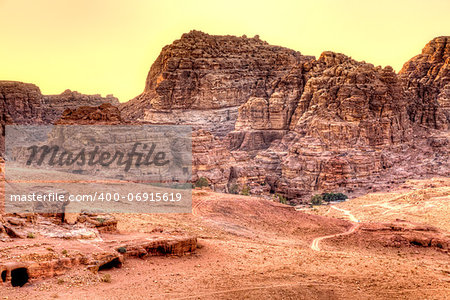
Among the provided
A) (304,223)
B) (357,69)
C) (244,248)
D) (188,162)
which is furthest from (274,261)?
(357,69)

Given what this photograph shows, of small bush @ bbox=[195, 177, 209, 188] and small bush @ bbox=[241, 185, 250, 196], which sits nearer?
small bush @ bbox=[195, 177, 209, 188]

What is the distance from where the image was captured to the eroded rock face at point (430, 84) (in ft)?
245

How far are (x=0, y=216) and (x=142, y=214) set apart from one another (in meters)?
11.2

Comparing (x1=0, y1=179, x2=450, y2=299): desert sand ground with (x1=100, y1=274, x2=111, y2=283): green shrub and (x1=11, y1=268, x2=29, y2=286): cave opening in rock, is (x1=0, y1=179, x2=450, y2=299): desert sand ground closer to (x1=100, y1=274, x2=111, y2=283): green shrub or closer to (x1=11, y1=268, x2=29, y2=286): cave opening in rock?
(x1=100, y1=274, x2=111, y2=283): green shrub

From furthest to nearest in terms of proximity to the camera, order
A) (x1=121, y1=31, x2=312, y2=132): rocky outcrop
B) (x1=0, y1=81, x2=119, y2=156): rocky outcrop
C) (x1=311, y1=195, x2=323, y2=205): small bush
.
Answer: (x1=121, y1=31, x2=312, y2=132): rocky outcrop < (x1=0, y1=81, x2=119, y2=156): rocky outcrop < (x1=311, y1=195, x2=323, y2=205): small bush

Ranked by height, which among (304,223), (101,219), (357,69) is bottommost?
(304,223)

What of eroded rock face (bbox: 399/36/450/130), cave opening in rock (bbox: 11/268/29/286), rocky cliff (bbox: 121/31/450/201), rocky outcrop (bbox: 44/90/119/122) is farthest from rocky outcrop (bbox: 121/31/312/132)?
cave opening in rock (bbox: 11/268/29/286)

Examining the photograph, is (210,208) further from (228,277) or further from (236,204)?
(228,277)

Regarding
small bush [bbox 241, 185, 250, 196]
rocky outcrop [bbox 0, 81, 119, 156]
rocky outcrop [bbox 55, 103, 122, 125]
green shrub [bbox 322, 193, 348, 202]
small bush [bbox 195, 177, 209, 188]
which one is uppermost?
rocky outcrop [bbox 0, 81, 119, 156]

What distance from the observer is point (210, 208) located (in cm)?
3225
